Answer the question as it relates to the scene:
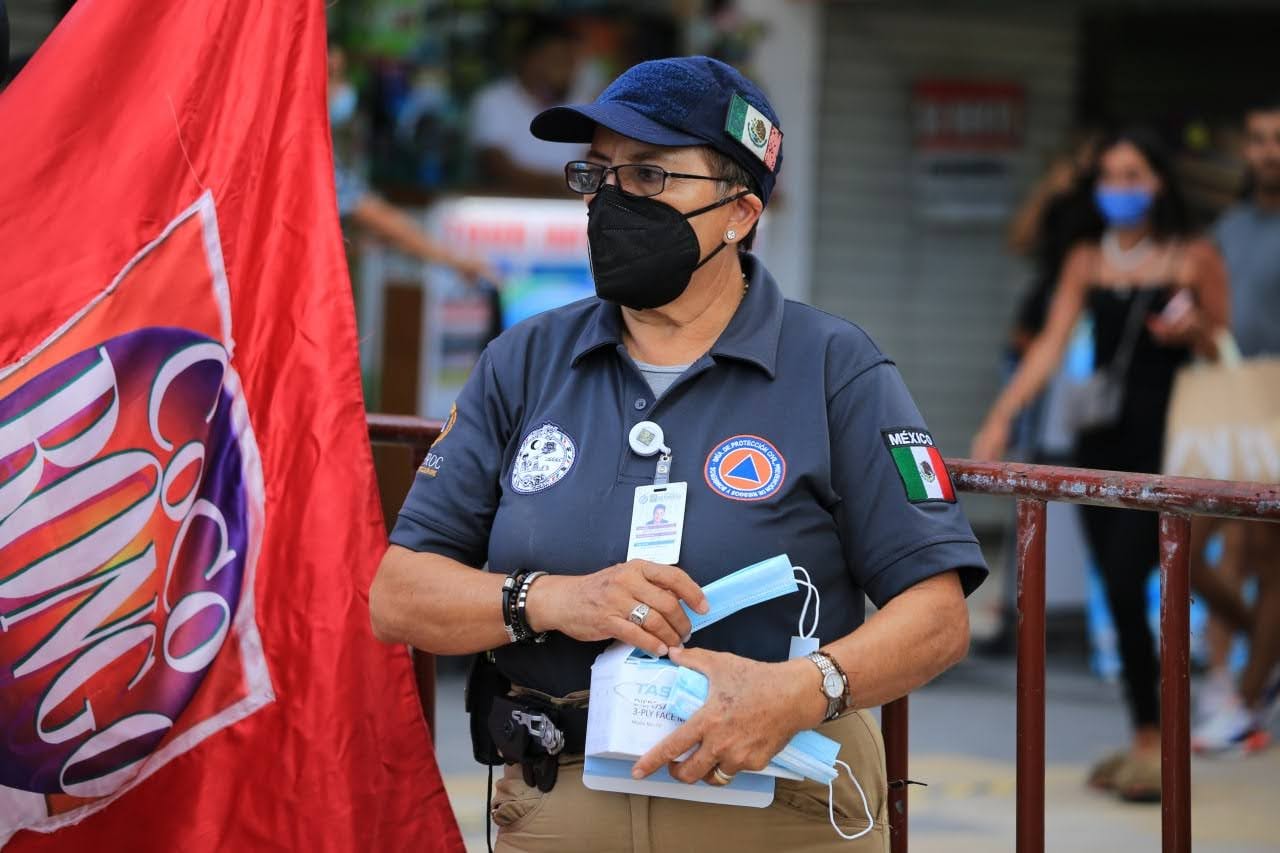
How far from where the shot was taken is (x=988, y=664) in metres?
7.59

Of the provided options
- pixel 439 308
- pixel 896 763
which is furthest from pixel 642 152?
pixel 439 308

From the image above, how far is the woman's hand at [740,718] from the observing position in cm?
247

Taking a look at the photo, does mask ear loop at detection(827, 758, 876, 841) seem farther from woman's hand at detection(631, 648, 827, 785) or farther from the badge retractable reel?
the badge retractable reel

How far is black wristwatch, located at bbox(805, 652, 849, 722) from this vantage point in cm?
252

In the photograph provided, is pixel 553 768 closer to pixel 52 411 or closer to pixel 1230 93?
pixel 52 411

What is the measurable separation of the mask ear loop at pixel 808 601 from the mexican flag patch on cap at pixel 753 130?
717mm

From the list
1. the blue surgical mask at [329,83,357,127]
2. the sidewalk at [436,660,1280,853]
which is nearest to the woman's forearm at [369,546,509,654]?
the sidewalk at [436,660,1280,853]

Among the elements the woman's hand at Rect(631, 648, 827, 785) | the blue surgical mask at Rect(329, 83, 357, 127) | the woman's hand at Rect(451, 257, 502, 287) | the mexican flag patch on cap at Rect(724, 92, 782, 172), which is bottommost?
the woman's hand at Rect(631, 648, 827, 785)

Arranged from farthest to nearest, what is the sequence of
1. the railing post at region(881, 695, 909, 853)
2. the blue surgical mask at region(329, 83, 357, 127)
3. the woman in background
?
1. the blue surgical mask at region(329, 83, 357, 127)
2. the woman in background
3. the railing post at region(881, 695, 909, 853)

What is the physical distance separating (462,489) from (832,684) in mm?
726

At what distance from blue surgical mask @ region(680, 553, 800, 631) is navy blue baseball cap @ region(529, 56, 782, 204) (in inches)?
27.9

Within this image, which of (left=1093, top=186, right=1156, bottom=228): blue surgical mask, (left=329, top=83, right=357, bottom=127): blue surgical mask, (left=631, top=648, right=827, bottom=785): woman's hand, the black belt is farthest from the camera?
(left=329, top=83, right=357, bottom=127): blue surgical mask

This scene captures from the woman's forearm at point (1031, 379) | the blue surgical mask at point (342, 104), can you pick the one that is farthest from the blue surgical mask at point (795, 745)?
the blue surgical mask at point (342, 104)

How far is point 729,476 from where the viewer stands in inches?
105
